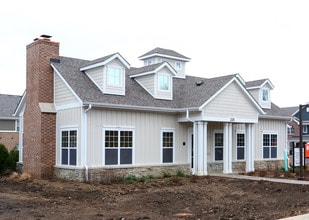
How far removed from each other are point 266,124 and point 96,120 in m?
12.5

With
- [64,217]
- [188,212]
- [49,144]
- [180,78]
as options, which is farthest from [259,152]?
[64,217]

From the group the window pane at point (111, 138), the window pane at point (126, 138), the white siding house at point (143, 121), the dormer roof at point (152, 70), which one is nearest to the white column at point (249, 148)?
the white siding house at point (143, 121)

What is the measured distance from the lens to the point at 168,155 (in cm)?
2092

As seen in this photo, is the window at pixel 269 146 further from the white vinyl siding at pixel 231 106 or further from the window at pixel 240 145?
the white vinyl siding at pixel 231 106

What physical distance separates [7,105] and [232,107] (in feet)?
80.1

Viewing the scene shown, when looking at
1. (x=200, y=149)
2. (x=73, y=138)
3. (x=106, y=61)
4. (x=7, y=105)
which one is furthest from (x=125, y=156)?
(x=7, y=105)

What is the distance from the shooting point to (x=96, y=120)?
18.2 meters

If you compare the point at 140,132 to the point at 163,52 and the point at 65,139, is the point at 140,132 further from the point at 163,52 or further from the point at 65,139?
the point at 163,52

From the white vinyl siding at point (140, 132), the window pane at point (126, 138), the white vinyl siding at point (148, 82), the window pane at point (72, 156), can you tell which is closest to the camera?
the white vinyl siding at point (140, 132)

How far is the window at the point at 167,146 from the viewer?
20.7 m

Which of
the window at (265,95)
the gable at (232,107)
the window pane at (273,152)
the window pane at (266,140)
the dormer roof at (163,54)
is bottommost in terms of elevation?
the window pane at (273,152)

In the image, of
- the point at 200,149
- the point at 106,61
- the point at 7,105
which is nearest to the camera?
the point at 106,61

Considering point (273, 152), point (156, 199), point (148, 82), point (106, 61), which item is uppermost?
point (106, 61)

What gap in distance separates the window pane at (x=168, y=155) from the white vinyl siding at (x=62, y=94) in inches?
213
